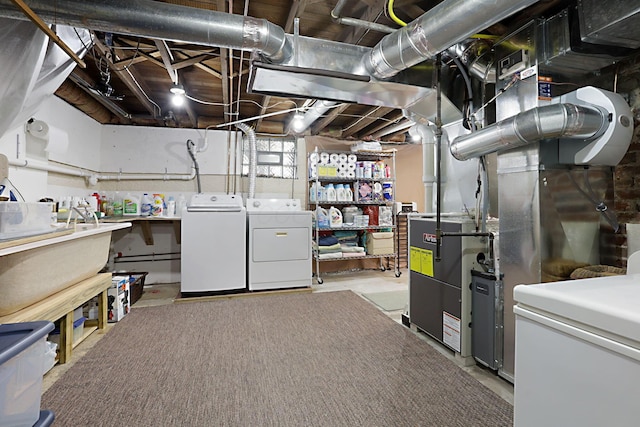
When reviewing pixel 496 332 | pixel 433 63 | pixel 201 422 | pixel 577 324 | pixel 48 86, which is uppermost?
pixel 433 63

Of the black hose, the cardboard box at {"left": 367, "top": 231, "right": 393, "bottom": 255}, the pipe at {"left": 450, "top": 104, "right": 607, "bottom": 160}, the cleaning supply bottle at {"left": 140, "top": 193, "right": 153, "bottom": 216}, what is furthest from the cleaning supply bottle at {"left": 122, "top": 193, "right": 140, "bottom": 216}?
the pipe at {"left": 450, "top": 104, "right": 607, "bottom": 160}

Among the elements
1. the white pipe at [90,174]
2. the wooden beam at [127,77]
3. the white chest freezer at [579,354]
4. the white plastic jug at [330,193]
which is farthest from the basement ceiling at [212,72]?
the white chest freezer at [579,354]

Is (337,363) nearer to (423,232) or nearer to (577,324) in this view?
(423,232)

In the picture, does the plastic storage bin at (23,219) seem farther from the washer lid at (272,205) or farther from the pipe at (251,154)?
the pipe at (251,154)

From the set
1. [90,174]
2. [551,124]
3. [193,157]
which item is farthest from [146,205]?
[551,124]

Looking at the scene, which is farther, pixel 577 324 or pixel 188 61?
pixel 188 61

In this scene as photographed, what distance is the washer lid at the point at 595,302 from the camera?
568mm

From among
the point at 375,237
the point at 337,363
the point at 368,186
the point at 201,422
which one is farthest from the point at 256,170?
the point at 201,422

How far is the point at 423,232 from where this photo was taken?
93.2 inches

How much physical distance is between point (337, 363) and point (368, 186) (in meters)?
2.90

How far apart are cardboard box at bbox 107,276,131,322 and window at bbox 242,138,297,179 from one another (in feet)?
7.10

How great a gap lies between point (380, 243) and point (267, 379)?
115 inches

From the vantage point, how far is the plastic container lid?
930 mm

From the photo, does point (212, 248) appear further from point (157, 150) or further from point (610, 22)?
point (610, 22)
